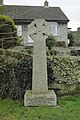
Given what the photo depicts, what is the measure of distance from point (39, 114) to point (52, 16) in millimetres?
24376

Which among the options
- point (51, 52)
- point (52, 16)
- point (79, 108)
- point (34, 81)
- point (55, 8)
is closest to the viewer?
point (79, 108)

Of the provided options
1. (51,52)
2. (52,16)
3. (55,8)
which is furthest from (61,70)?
(55,8)

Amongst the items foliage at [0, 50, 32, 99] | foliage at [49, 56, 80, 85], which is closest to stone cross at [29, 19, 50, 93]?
foliage at [0, 50, 32, 99]

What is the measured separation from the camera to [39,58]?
7203 millimetres

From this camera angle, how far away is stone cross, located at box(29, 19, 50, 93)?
7.17 metres

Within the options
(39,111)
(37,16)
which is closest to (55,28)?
(37,16)

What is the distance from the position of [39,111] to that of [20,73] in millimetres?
1882

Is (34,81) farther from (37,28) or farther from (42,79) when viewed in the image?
(37,28)

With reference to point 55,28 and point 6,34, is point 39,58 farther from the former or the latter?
point 55,28

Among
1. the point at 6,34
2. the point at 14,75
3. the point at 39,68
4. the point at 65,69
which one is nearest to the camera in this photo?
the point at 39,68

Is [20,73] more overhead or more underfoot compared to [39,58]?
more underfoot

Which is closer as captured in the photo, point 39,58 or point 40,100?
point 40,100

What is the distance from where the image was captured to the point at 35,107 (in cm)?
669

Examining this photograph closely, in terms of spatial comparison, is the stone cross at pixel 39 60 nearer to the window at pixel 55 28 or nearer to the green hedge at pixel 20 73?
the green hedge at pixel 20 73
